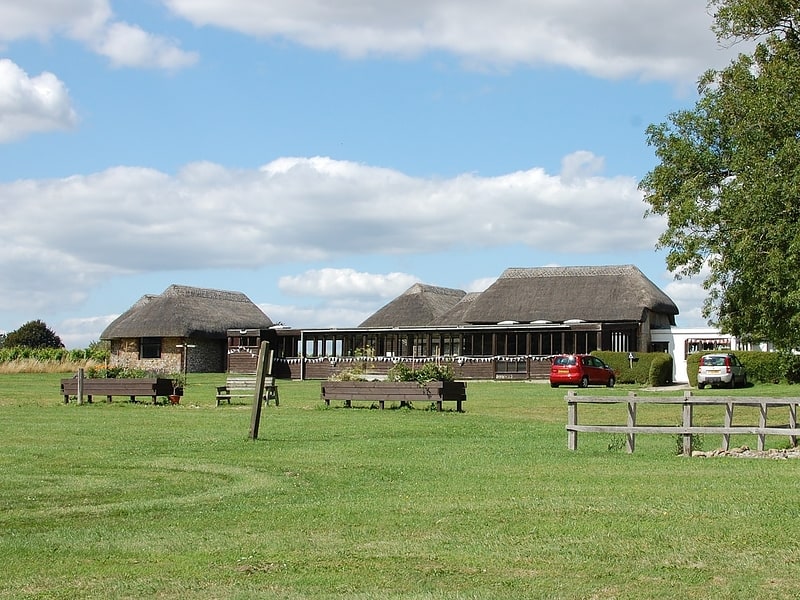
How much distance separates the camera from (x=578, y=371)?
46000 mm

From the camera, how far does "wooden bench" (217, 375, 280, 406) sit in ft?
104

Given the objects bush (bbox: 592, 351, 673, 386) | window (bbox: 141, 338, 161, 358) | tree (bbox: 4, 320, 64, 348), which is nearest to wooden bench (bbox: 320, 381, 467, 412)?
bush (bbox: 592, 351, 673, 386)

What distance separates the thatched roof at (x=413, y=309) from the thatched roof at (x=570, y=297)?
5643 mm

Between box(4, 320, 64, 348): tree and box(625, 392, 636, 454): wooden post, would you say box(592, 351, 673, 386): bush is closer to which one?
box(625, 392, 636, 454): wooden post

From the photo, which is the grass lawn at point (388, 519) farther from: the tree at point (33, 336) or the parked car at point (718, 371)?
the tree at point (33, 336)

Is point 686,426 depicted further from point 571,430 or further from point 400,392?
point 400,392

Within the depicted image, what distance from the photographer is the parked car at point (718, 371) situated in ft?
144

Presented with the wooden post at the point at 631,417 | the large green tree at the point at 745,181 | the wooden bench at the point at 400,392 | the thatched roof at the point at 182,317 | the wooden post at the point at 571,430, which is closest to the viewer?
the wooden post at the point at 631,417

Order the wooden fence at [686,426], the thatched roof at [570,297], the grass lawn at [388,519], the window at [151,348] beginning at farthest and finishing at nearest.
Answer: the window at [151,348]
the thatched roof at [570,297]
the wooden fence at [686,426]
the grass lawn at [388,519]

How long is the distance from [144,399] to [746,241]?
19.7m

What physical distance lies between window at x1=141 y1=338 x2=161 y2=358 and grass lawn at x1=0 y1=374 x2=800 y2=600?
54051 mm

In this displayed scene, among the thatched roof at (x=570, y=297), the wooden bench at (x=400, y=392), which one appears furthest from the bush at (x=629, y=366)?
the wooden bench at (x=400, y=392)

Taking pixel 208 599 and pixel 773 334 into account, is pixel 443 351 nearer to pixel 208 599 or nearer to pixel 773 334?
pixel 773 334

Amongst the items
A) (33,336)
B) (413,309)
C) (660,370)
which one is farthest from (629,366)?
(33,336)
